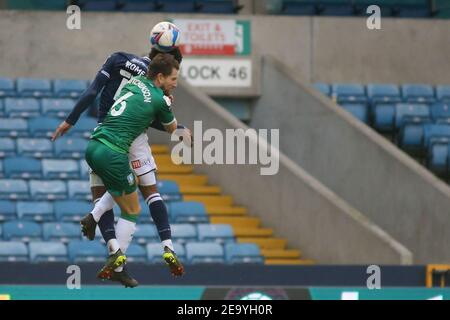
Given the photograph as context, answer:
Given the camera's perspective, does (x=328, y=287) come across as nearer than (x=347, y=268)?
Yes

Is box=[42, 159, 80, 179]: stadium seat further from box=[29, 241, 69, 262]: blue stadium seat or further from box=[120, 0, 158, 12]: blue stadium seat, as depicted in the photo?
box=[120, 0, 158, 12]: blue stadium seat

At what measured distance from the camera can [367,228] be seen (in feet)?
68.1

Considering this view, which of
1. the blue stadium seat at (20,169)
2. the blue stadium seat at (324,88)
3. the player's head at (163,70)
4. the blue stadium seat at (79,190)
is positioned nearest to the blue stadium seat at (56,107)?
the blue stadium seat at (20,169)

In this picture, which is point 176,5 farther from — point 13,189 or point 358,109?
point 13,189

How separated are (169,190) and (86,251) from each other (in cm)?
251

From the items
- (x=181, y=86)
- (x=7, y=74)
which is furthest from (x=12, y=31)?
(x=181, y=86)

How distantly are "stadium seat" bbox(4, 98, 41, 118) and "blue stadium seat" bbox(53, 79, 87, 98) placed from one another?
1.53 feet

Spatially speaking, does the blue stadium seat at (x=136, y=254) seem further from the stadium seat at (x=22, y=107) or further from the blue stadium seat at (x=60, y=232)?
the stadium seat at (x=22, y=107)

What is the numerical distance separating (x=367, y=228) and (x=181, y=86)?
145 inches

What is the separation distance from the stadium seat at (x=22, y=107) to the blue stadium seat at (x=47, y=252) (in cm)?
304

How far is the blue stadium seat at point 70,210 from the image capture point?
65.1ft

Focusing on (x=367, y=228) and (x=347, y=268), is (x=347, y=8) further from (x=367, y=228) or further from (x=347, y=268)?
(x=347, y=268)

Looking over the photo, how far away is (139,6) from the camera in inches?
961
